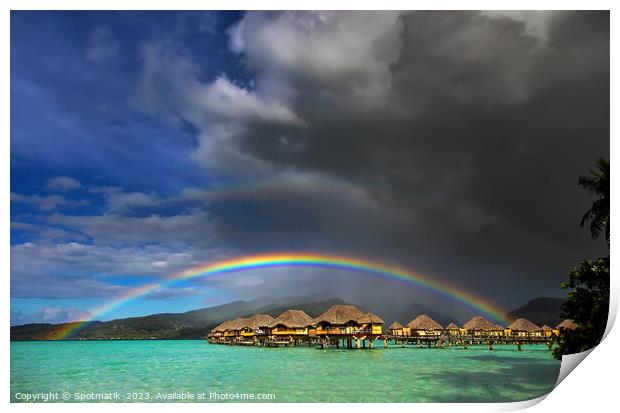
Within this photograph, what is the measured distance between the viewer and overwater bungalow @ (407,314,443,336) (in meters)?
37.5

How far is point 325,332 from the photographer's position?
1275 inches

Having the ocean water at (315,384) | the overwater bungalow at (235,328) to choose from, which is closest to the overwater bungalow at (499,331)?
the ocean water at (315,384)

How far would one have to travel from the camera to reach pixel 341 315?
106 feet

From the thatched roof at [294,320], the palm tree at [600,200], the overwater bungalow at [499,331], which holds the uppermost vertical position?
the palm tree at [600,200]

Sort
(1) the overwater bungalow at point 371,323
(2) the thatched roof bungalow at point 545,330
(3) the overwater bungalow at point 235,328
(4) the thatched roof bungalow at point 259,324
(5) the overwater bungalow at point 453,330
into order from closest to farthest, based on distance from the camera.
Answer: (1) the overwater bungalow at point 371,323
(2) the thatched roof bungalow at point 545,330
(4) the thatched roof bungalow at point 259,324
(5) the overwater bungalow at point 453,330
(3) the overwater bungalow at point 235,328

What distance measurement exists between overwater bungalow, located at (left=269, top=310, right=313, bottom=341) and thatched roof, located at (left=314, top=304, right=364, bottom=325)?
3669 millimetres

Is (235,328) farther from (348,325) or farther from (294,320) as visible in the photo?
(348,325)

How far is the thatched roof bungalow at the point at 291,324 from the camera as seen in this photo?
119 feet

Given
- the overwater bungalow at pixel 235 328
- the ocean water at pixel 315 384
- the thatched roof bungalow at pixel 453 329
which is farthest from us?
the overwater bungalow at pixel 235 328

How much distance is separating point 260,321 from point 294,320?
406 centimetres

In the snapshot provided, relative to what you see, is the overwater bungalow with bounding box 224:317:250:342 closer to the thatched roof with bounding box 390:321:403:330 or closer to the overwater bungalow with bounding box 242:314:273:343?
the overwater bungalow with bounding box 242:314:273:343

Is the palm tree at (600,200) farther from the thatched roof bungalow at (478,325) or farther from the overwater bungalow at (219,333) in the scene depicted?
the overwater bungalow at (219,333)

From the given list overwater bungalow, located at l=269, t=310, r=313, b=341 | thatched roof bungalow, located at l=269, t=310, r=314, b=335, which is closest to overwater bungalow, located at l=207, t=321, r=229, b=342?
overwater bungalow, located at l=269, t=310, r=313, b=341
